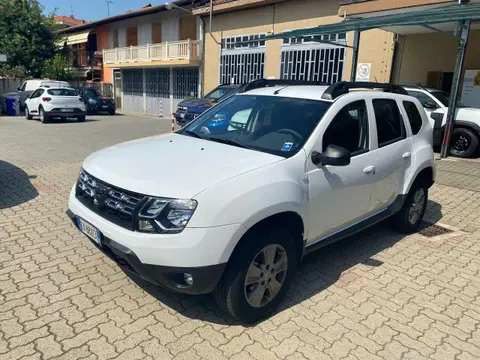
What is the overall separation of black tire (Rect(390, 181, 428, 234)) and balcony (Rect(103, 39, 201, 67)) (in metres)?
17.5

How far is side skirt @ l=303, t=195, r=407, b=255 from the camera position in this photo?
130 inches

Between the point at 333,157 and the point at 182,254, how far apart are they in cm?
138

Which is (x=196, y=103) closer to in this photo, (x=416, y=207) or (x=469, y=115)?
(x=469, y=115)

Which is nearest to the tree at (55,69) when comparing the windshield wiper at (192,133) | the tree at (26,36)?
the tree at (26,36)

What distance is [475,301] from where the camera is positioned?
3.35 m

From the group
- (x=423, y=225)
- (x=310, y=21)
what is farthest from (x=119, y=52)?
(x=423, y=225)

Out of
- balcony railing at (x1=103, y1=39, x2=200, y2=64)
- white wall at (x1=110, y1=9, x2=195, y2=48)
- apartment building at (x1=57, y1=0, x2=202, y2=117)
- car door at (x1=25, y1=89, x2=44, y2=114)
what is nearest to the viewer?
car door at (x1=25, y1=89, x2=44, y2=114)

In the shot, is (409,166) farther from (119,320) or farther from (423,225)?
(119,320)

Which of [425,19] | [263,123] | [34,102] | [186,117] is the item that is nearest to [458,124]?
[425,19]

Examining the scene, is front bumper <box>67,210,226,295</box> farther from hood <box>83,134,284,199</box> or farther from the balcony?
the balcony

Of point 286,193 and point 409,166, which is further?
point 409,166

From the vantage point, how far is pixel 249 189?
8.48 ft

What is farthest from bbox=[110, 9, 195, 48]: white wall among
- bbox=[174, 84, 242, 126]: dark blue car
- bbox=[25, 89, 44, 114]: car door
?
bbox=[174, 84, 242, 126]: dark blue car

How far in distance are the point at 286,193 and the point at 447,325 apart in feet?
5.50
